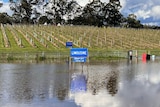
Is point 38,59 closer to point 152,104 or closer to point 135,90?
point 135,90

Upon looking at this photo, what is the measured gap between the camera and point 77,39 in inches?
3265

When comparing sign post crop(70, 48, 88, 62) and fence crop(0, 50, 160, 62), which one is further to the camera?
fence crop(0, 50, 160, 62)

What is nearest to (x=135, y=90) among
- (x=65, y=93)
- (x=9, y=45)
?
(x=65, y=93)

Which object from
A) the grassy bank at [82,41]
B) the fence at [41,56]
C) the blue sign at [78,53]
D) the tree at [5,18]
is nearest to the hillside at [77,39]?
the grassy bank at [82,41]

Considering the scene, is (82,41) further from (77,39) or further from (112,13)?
(112,13)

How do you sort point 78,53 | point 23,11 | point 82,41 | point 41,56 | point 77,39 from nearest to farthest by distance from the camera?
1. point 78,53
2. point 41,56
3. point 82,41
4. point 77,39
5. point 23,11

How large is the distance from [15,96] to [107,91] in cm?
507

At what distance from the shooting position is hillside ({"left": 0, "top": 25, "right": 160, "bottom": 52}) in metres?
71.0

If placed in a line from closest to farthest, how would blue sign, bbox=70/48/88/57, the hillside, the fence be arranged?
1. blue sign, bbox=70/48/88/57
2. the fence
3. the hillside

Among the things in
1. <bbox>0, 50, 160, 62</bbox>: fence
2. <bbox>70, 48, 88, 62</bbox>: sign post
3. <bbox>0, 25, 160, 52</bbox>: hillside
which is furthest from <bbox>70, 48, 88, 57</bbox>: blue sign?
<bbox>0, 25, 160, 52</bbox>: hillside

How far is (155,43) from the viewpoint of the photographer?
9106cm

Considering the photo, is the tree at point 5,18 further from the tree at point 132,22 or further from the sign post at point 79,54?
the sign post at point 79,54

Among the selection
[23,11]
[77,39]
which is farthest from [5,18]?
[77,39]

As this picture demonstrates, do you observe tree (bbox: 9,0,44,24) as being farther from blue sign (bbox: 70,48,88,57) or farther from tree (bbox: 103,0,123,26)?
blue sign (bbox: 70,48,88,57)
